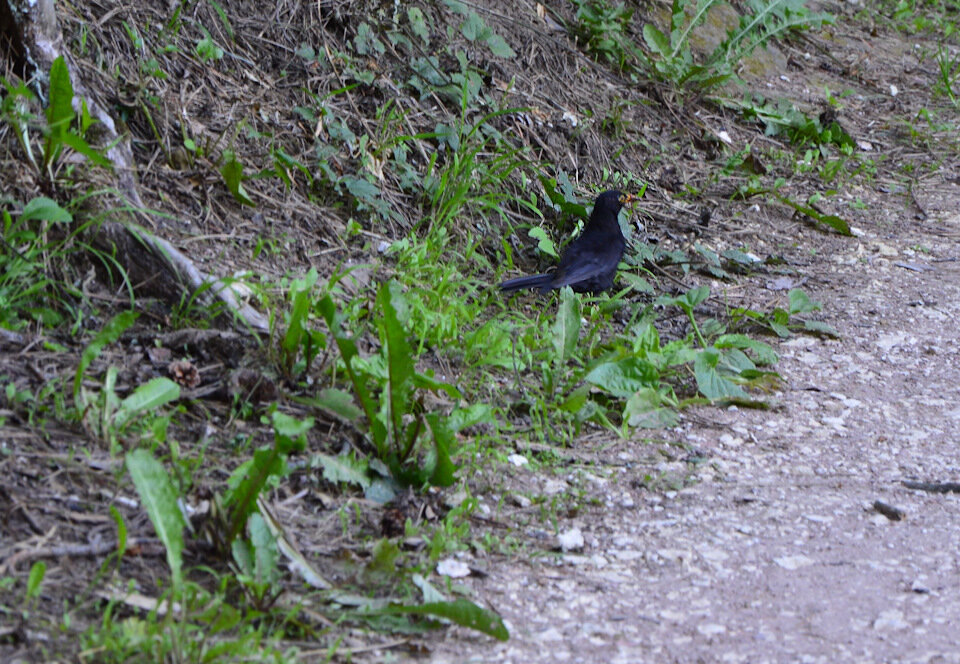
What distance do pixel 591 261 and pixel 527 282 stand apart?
1.05 ft

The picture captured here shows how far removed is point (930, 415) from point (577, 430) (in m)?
1.31

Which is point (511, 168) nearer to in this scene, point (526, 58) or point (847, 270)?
point (526, 58)

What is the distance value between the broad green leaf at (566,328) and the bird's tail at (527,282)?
1.53ft

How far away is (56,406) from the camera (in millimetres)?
2348

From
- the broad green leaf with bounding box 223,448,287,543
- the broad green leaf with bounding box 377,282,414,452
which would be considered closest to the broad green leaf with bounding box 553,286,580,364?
the broad green leaf with bounding box 377,282,414,452

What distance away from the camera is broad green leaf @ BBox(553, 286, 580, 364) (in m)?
3.36

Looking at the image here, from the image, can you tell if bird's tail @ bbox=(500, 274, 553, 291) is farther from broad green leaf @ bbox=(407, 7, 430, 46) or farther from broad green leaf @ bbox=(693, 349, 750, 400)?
broad green leaf @ bbox=(407, 7, 430, 46)

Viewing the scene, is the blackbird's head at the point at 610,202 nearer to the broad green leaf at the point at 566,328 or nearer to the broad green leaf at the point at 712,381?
the broad green leaf at the point at 566,328

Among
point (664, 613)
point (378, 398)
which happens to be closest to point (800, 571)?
point (664, 613)

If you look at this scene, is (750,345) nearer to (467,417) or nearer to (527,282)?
(527,282)

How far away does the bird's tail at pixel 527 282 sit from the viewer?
3.95m

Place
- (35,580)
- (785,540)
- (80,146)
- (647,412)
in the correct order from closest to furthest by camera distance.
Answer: (35,580)
(785,540)
(80,146)
(647,412)

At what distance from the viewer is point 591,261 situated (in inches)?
162

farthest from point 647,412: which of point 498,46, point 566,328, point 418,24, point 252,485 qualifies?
point 418,24
